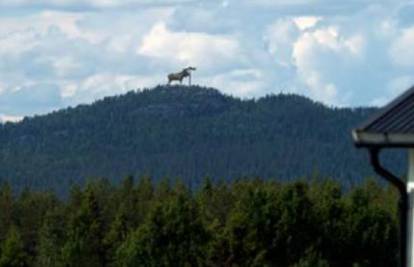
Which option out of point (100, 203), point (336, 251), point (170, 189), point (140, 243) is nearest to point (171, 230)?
point (140, 243)

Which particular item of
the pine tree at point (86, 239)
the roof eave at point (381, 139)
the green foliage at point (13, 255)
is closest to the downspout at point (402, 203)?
the roof eave at point (381, 139)

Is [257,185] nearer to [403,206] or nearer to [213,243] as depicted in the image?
[213,243]

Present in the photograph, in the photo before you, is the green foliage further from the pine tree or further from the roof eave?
the roof eave

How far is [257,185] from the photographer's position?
92.5m

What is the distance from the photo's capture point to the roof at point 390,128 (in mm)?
12891

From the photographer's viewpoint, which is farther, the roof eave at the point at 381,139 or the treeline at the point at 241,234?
the treeline at the point at 241,234

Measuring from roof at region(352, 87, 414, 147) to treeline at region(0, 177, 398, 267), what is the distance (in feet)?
212

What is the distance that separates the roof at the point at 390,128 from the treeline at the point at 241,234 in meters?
64.7

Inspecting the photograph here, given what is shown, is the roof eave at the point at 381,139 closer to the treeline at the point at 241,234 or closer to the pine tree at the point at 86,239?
the treeline at the point at 241,234

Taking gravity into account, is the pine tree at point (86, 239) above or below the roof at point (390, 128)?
above

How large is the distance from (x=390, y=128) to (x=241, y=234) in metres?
70.4

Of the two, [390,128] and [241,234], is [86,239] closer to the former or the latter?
[241,234]

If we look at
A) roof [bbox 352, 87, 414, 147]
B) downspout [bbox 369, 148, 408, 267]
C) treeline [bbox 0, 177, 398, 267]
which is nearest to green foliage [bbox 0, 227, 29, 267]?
treeline [bbox 0, 177, 398, 267]

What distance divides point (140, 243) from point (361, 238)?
33.9ft
